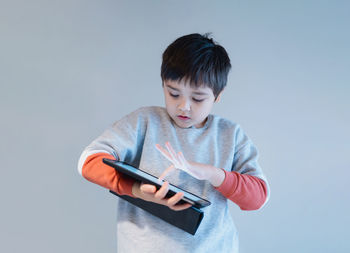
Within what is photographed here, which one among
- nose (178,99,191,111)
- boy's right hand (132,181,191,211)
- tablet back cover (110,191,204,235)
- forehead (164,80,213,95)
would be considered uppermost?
forehead (164,80,213,95)

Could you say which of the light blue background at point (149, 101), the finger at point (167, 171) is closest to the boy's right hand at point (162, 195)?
the finger at point (167, 171)

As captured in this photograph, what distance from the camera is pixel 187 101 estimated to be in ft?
3.17

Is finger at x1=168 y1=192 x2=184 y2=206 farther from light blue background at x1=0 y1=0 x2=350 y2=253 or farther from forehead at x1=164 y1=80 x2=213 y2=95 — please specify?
light blue background at x1=0 y1=0 x2=350 y2=253

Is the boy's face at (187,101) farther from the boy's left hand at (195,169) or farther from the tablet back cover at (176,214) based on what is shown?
the tablet back cover at (176,214)

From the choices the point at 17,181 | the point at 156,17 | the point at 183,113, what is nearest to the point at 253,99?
the point at 156,17

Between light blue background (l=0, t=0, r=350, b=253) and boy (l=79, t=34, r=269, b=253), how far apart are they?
402 millimetres

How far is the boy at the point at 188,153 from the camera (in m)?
0.95

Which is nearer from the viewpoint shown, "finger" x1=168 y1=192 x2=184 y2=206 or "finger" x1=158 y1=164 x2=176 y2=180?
"finger" x1=168 y1=192 x2=184 y2=206

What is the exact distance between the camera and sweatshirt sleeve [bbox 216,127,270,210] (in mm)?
932

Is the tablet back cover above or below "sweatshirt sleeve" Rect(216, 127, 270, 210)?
below

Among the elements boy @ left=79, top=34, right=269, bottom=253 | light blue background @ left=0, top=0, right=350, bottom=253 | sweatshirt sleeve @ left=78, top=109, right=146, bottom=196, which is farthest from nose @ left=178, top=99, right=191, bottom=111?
light blue background @ left=0, top=0, right=350, bottom=253

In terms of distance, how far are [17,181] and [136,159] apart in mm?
557

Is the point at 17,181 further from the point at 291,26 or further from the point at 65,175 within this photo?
the point at 291,26

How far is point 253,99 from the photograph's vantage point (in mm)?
1531
